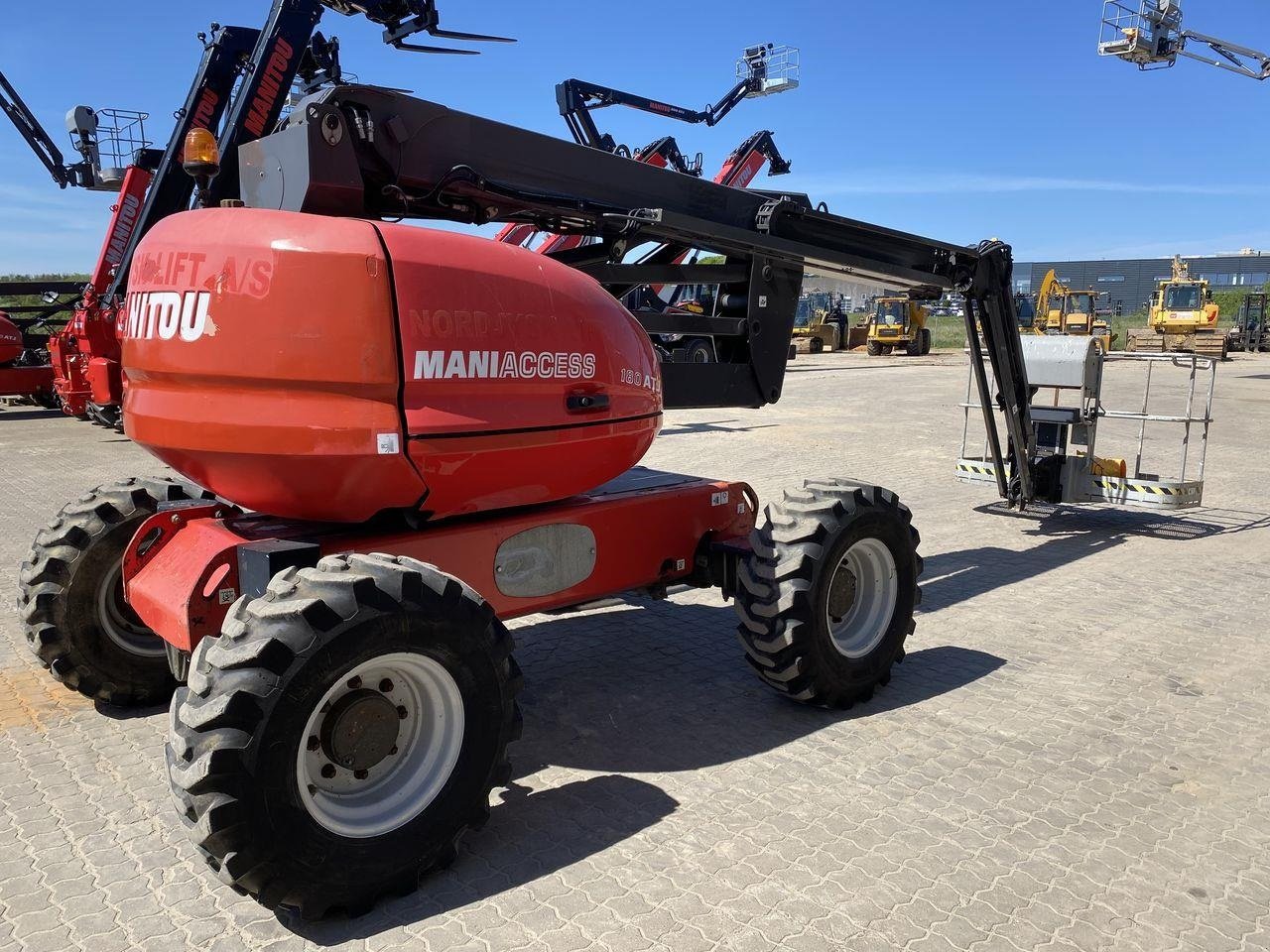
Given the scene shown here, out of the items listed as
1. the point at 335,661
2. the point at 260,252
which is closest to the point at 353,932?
the point at 335,661

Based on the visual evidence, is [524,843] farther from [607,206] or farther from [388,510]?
[607,206]

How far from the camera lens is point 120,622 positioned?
4.75 metres

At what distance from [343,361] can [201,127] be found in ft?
36.0

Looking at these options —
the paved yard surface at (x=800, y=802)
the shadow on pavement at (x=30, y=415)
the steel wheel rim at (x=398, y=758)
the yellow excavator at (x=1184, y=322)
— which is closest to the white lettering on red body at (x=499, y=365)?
the steel wheel rim at (x=398, y=758)

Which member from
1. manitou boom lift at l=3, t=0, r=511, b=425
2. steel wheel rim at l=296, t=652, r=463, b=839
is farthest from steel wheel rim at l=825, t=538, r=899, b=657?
manitou boom lift at l=3, t=0, r=511, b=425

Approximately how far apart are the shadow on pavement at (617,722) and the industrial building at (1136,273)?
8849cm

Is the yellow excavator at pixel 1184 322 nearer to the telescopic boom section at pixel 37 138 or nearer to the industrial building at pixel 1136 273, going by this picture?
the telescopic boom section at pixel 37 138

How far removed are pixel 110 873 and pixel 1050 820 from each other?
349 centimetres

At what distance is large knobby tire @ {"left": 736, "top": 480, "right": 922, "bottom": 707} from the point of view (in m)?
4.52

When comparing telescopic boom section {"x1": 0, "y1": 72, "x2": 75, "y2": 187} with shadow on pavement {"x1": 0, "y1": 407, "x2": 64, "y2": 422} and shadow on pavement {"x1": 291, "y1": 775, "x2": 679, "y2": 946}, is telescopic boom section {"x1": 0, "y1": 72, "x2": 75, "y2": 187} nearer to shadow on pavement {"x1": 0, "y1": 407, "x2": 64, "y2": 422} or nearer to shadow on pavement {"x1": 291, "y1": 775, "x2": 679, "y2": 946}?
shadow on pavement {"x1": 0, "y1": 407, "x2": 64, "y2": 422}

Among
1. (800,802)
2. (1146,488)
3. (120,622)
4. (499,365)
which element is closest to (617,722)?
(800,802)

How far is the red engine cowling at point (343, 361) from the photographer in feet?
11.0

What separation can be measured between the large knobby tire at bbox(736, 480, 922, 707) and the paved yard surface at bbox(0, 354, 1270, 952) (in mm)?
237

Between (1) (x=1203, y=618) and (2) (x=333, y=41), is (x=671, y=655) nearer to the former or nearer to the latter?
(1) (x=1203, y=618)
